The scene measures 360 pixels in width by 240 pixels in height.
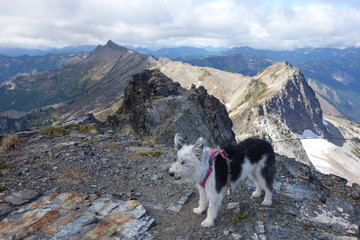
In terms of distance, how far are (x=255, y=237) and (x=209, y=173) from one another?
244 centimetres

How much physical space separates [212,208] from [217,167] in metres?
1.38

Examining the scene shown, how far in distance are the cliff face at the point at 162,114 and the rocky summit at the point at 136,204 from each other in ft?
38.0

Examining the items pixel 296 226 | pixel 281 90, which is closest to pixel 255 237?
pixel 296 226

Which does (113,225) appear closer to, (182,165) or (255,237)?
(182,165)

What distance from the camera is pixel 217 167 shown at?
23.9ft

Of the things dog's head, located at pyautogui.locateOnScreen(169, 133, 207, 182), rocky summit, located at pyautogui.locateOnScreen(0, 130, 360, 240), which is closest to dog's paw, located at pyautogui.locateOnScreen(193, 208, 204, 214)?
rocky summit, located at pyautogui.locateOnScreen(0, 130, 360, 240)

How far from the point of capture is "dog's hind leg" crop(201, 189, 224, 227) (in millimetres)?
7363

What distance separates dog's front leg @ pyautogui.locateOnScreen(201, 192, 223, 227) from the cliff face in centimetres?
1515

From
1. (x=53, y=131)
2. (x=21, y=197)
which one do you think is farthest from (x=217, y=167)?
(x=53, y=131)

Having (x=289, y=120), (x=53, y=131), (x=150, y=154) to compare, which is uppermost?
(x=53, y=131)

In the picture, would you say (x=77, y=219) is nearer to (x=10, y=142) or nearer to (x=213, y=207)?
(x=213, y=207)

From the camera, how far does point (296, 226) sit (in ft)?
25.5

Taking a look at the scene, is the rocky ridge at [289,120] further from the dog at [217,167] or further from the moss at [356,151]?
the dog at [217,167]

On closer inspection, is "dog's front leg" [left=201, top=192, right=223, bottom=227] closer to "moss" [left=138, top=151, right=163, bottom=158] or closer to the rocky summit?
the rocky summit
